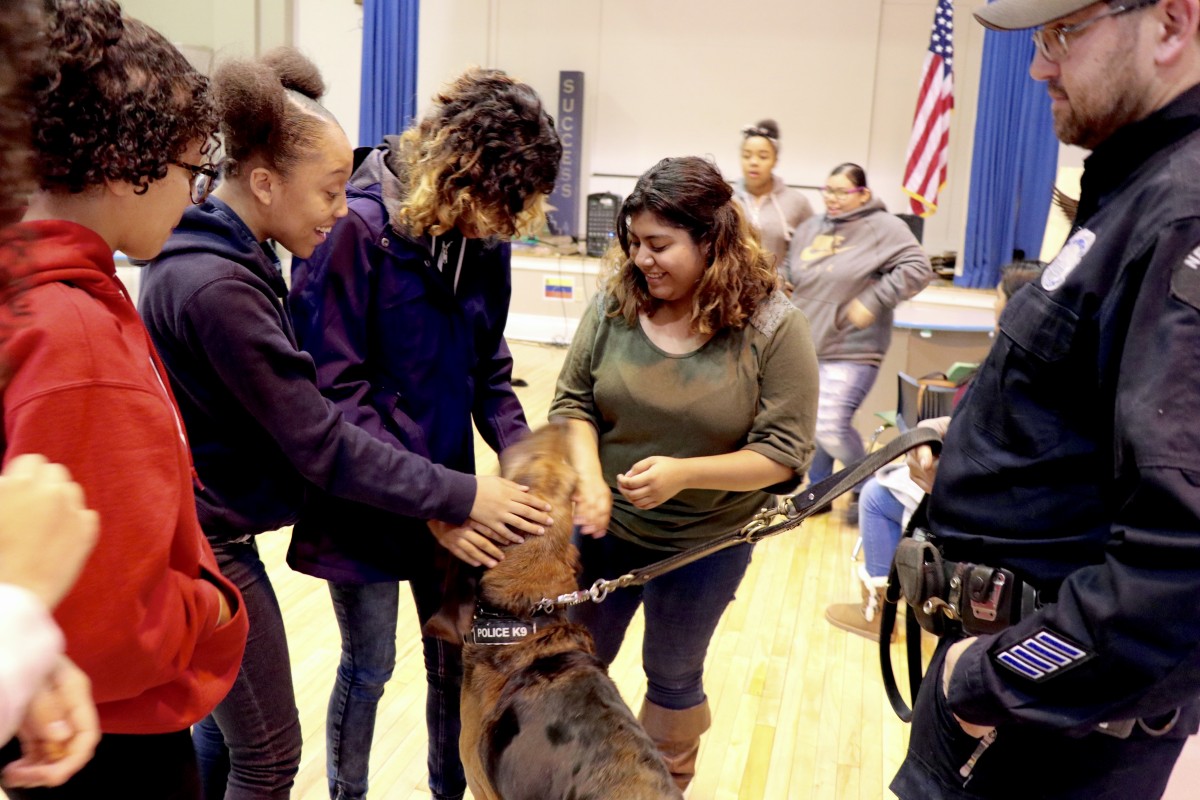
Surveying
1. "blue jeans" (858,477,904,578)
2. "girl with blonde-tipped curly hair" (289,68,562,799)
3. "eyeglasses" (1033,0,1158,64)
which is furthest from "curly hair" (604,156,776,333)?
"blue jeans" (858,477,904,578)

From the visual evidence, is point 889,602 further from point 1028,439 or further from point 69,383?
point 69,383

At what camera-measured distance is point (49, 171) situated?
1.09 meters

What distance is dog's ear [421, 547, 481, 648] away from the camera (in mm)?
1863

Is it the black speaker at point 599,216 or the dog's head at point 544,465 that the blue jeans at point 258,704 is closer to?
the dog's head at point 544,465

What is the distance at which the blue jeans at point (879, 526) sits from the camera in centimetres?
377

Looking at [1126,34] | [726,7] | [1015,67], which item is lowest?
[1126,34]

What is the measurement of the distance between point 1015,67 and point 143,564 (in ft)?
28.7

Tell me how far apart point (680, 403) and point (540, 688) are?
71 cm

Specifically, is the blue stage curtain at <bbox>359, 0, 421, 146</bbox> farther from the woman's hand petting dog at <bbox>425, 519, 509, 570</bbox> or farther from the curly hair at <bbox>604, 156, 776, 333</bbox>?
the woman's hand petting dog at <bbox>425, 519, 509, 570</bbox>

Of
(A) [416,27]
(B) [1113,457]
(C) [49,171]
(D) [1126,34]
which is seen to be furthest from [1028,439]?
(A) [416,27]

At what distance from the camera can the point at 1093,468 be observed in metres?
1.21

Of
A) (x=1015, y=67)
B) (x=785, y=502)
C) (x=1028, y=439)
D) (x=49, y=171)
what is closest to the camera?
(x=49, y=171)

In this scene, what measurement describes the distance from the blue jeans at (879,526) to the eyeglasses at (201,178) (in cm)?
293

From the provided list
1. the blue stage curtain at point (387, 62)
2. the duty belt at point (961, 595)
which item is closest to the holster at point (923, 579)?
the duty belt at point (961, 595)
